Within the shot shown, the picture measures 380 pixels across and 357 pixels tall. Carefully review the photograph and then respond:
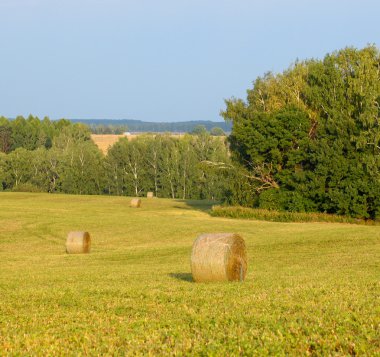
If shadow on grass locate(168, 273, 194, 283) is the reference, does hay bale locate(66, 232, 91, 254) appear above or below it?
below

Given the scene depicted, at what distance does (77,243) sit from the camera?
36.6 m

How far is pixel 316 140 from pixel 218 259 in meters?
46.0

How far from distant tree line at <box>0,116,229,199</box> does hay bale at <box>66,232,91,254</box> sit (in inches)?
3218

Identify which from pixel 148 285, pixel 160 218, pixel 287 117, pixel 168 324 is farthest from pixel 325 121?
pixel 168 324

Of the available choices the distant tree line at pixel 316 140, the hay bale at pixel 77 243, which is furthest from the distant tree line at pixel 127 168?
the hay bale at pixel 77 243

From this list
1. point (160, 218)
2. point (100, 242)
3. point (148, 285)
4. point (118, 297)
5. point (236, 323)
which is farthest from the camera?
point (160, 218)

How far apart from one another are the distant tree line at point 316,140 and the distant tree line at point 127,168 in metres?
47.4

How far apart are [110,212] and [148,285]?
1936 inches

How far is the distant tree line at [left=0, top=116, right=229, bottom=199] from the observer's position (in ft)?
408

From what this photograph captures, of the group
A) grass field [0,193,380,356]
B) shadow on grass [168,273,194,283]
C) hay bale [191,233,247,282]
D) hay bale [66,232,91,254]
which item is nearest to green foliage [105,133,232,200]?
hay bale [66,232,91,254]

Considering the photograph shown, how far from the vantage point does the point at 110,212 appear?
222 ft

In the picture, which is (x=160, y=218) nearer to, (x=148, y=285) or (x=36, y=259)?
(x=36, y=259)

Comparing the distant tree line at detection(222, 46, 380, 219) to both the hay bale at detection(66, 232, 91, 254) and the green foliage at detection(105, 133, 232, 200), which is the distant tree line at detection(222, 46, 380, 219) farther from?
the green foliage at detection(105, 133, 232, 200)

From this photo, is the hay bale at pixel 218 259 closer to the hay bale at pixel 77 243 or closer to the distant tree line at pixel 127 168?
the hay bale at pixel 77 243
